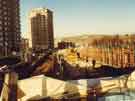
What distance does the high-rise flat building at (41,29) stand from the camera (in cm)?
7288

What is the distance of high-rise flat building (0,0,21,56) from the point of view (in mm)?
48781

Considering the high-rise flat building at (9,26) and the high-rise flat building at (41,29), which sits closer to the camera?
the high-rise flat building at (9,26)

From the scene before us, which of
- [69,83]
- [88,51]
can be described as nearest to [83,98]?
[69,83]

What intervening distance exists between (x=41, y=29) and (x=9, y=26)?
77.5 feet

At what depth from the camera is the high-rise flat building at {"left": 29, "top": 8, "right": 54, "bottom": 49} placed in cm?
7288

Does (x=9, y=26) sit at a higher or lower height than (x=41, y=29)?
higher

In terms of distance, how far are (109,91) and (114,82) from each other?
47 centimetres

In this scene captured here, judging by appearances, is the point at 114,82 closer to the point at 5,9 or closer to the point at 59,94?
the point at 59,94

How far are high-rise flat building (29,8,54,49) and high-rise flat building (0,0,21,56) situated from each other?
17649mm

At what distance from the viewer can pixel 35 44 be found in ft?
238

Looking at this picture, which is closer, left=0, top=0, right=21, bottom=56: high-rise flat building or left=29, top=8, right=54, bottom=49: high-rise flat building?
left=0, top=0, right=21, bottom=56: high-rise flat building

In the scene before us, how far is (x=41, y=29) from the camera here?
74.7 meters

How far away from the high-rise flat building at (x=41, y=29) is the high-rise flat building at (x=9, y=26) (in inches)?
695

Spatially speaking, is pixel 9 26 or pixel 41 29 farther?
pixel 41 29
